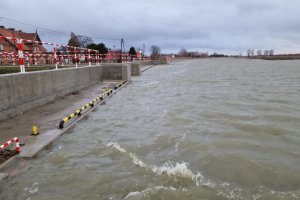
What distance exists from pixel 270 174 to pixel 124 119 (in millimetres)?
5182

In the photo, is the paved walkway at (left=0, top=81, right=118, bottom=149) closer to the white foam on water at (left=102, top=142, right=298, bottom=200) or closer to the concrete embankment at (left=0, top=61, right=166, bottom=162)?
the concrete embankment at (left=0, top=61, right=166, bottom=162)

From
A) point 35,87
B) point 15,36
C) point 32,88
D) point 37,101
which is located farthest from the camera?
point 15,36

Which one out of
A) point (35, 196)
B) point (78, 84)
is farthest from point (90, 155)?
point (78, 84)

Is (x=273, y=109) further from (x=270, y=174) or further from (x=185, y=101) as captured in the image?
(x=270, y=174)

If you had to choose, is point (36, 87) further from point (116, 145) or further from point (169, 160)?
point (169, 160)

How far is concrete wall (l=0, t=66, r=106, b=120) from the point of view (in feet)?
23.2

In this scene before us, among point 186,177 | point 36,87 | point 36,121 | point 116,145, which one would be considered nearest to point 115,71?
point 36,87

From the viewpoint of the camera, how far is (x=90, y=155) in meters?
5.62

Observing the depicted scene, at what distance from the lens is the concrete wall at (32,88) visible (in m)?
7.06

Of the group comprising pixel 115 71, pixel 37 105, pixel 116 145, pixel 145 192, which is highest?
pixel 115 71

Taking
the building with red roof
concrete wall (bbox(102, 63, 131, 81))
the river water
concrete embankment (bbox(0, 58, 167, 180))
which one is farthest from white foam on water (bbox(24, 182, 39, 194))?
the building with red roof

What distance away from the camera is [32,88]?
8.53 m

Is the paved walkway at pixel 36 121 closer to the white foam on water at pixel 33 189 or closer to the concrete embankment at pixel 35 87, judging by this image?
the concrete embankment at pixel 35 87

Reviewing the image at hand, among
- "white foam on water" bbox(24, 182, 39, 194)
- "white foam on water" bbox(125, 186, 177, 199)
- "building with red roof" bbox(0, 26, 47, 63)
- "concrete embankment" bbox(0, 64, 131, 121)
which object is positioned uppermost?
"building with red roof" bbox(0, 26, 47, 63)
